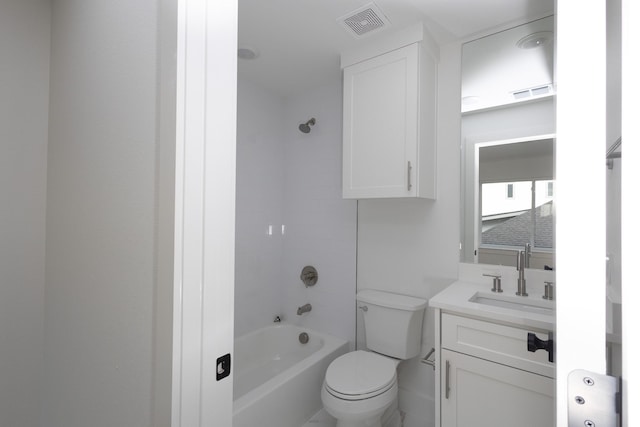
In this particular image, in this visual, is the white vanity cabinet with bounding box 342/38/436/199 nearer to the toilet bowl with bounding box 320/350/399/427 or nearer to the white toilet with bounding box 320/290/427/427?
the white toilet with bounding box 320/290/427/427

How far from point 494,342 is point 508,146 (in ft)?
3.46

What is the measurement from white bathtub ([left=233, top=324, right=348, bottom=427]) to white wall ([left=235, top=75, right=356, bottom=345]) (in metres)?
0.11

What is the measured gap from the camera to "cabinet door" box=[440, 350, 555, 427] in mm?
1156

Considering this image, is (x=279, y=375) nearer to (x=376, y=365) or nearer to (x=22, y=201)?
(x=376, y=365)

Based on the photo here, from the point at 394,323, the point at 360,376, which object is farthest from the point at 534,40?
the point at 360,376

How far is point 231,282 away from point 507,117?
5.64ft

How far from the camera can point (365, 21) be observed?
1.65 m

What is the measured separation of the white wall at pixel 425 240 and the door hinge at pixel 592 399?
1560mm

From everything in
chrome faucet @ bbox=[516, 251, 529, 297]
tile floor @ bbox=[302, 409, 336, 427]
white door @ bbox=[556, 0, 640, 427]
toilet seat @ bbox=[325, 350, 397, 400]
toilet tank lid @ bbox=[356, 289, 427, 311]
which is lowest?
tile floor @ bbox=[302, 409, 336, 427]

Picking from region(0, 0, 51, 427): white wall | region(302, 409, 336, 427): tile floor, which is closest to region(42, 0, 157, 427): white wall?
region(0, 0, 51, 427): white wall

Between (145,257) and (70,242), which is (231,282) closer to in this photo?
(145,257)

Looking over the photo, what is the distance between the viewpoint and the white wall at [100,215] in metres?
0.79

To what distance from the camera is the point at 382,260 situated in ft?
7.03

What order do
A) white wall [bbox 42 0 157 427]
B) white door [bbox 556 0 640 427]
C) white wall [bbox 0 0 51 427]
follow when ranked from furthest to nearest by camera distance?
white wall [bbox 0 0 51 427]
white wall [bbox 42 0 157 427]
white door [bbox 556 0 640 427]
